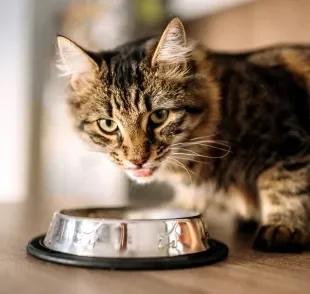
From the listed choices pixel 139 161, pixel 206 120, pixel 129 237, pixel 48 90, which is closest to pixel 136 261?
pixel 129 237

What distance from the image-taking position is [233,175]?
1303 mm

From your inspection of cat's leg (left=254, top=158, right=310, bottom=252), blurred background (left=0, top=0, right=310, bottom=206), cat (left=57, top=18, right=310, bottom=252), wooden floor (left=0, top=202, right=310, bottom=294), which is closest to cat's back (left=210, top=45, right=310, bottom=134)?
cat (left=57, top=18, right=310, bottom=252)

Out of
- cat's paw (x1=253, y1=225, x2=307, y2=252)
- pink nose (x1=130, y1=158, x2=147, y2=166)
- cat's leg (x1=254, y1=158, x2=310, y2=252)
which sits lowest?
cat's paw (x1=253, y1=225, x2=307, y2=252)

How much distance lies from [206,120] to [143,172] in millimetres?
197

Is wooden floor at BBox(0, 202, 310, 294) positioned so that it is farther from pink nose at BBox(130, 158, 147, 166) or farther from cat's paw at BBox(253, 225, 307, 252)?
pink nose at BBox(130, 158, 147, 166)

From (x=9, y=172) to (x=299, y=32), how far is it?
1.97 metres

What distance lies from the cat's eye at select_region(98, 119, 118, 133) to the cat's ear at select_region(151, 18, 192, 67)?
16 cm

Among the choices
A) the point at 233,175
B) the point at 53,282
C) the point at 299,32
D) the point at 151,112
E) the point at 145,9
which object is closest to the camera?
the point at 53,282

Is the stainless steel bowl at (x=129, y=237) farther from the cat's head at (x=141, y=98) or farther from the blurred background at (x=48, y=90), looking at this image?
the blurred background at (x=48, y=90)

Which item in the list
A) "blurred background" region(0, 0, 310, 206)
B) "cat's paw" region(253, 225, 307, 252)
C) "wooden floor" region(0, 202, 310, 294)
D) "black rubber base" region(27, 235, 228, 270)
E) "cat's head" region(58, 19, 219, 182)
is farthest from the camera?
"blurred background" region(0, 0, 310, 206)

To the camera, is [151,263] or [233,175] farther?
[233,175]

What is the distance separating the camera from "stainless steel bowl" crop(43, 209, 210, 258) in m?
0.89

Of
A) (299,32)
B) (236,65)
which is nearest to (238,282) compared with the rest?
(236,65)

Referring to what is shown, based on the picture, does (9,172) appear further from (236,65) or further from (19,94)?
(236,65)
